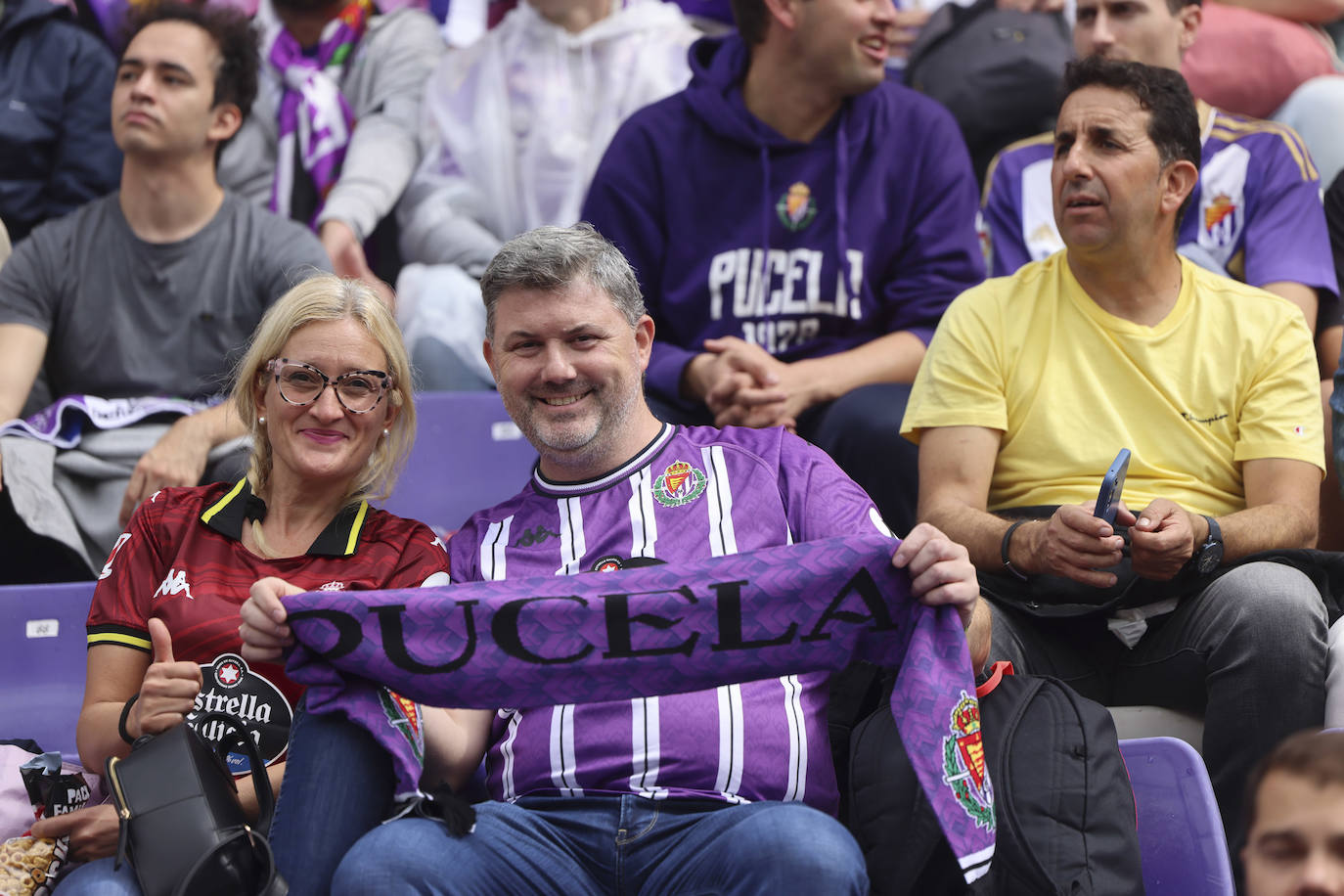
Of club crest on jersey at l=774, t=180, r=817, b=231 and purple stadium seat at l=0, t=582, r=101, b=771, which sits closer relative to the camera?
purple stadium seat at l=0, t=582, r=101, b=771

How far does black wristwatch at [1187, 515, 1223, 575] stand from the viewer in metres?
2.35

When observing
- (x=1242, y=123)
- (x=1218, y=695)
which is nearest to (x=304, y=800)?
(x=1218, y=695)

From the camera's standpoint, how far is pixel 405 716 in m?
1.92

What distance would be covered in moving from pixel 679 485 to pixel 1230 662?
85 centimetres

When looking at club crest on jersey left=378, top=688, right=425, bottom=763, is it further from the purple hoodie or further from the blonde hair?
the purple hoodie

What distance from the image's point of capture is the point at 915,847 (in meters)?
1.85

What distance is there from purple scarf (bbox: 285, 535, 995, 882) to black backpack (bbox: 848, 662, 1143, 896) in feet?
0.48

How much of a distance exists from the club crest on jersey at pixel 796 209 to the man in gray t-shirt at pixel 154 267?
3.32 feet

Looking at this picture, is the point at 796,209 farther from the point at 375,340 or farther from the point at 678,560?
the point at 678,560

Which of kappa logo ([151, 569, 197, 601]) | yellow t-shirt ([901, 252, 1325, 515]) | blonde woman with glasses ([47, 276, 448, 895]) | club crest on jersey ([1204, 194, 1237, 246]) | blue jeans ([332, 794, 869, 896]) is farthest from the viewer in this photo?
club crest on jersey ([1204, 194, 1237, 246])

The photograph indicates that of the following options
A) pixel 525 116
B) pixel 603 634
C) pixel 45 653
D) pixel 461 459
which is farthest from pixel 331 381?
pixel 525 116

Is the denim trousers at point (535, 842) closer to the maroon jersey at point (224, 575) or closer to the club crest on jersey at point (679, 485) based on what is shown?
the maroon jersey at point (224, 575)

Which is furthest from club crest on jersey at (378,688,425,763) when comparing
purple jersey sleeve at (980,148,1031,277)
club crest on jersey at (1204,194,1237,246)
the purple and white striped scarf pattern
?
the purple and white striped scarf pattern

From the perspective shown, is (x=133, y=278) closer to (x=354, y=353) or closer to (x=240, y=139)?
(x=240, y=139)
